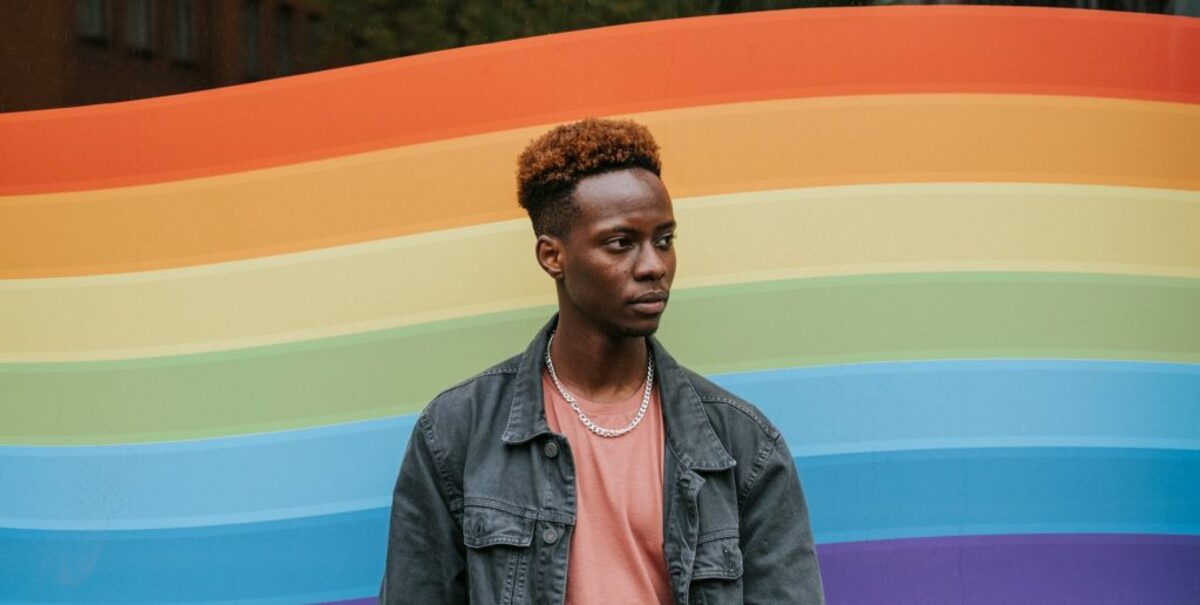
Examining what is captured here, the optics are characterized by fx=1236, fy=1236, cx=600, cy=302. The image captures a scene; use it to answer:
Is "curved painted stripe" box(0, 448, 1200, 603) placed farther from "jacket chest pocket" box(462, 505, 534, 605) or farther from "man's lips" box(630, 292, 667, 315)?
"man's lips" box(630, 292, 667, 315)

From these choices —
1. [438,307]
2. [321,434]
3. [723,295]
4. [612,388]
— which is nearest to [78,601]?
[321,434]

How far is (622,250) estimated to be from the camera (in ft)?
8.05

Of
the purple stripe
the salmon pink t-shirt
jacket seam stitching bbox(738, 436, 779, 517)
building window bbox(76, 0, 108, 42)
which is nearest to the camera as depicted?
the salmon pink t-shirt

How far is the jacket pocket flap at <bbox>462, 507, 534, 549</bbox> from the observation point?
7.97 ft

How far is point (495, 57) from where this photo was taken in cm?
316

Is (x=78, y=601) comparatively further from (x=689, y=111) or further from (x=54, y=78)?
(x=689, y=111)

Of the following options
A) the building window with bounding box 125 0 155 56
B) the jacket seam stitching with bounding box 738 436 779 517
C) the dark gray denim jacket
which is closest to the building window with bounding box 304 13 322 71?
the building window with bounding box 125 0 155 56

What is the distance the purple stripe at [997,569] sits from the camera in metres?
3.07

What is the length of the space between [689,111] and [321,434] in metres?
1.24

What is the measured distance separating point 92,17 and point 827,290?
6.65ft

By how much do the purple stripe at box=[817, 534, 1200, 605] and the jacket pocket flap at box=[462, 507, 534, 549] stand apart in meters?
0.96

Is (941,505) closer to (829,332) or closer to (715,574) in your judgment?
(829,332)

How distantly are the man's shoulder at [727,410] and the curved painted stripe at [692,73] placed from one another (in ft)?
2.76

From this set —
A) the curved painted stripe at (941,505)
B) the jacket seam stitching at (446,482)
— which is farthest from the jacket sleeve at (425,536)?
the curved painted stripe at (941,505)
